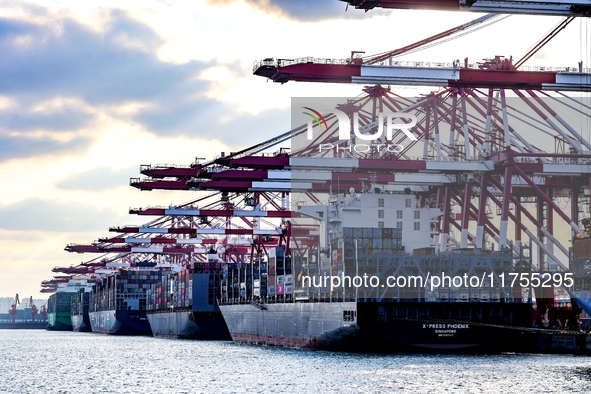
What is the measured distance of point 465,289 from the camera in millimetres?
56781

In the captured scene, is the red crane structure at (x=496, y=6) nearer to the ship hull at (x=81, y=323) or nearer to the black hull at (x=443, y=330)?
the black hull at (x=443, y=330)

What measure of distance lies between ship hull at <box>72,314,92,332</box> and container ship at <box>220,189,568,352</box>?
119516mm

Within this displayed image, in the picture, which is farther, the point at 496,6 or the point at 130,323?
the point at 130,323

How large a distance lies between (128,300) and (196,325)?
4305cm

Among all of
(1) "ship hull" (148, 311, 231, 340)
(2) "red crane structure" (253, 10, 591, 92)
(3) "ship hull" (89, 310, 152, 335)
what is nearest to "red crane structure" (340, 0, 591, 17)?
(2) "red crane structure" (253, 10, 591, 92)

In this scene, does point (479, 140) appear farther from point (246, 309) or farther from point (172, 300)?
point (172, 300)

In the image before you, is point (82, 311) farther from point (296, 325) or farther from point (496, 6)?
point (496, 6)

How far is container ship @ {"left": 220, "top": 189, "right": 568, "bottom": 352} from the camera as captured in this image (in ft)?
178

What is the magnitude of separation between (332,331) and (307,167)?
11.9 meters

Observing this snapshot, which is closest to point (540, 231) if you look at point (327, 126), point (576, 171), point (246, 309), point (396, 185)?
point (576, 171)

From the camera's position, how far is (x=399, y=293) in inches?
2199

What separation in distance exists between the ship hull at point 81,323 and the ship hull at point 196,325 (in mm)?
72874

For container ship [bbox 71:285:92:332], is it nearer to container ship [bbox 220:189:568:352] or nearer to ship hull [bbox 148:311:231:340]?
ship hull [bbox 148:311:231:340]

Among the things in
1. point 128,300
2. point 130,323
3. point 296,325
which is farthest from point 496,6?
point 128,300
